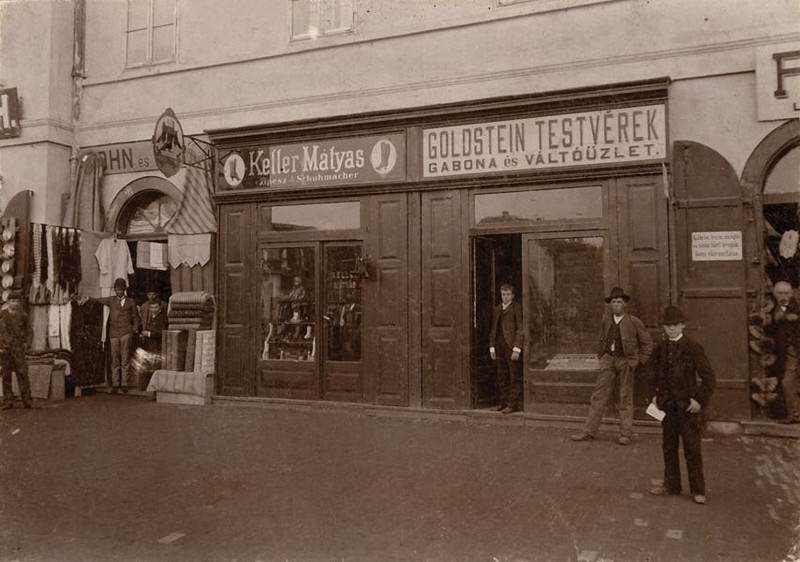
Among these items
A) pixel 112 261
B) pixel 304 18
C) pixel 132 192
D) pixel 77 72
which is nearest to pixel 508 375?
pixel 304 18

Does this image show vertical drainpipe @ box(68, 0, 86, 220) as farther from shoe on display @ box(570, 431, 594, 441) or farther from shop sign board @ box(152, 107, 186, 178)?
shoe on display @ box(570, 431, 594, 441)

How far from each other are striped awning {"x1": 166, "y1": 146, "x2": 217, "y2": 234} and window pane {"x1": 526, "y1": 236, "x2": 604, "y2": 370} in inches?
217

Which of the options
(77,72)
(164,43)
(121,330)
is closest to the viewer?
(121,330)

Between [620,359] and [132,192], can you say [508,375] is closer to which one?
[620,359]

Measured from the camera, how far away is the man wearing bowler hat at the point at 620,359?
8156mm

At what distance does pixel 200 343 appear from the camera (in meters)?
11.2

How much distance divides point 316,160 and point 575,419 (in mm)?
5494

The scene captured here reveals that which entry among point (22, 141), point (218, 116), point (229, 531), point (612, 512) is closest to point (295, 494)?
point (229, 531)

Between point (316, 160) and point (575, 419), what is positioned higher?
point (316, 160)

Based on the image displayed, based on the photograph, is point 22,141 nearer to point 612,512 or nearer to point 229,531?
point 229,531

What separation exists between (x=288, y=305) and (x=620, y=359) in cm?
534

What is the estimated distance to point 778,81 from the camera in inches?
329

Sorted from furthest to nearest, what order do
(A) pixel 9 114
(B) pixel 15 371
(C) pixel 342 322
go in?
1. (A) pixel 9 114
2. (C) pixel 342 322
3. (B) pixel 15 371

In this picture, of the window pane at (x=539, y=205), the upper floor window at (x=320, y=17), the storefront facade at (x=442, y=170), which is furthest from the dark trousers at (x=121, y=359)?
the window pane at (x=539, y=205)
